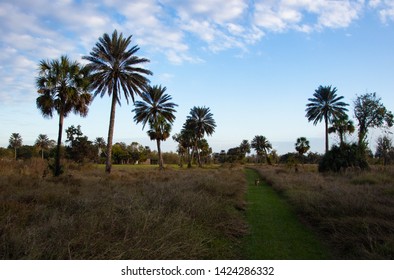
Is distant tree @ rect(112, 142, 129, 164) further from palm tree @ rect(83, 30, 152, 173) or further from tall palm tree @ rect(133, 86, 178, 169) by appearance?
palm tree @ rect(83, 30, 152, 173)

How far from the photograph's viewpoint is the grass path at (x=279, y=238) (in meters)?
5.91

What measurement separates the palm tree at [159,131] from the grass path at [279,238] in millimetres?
33161

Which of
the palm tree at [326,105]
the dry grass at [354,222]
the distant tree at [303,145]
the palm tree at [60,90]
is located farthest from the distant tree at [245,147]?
the dry grass at [354,222]

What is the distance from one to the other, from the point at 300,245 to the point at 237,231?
1558mm

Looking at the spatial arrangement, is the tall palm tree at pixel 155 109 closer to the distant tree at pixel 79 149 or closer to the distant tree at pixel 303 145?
the distant tree at pixel 79 149

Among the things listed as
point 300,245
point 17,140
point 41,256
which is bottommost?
point 300,245

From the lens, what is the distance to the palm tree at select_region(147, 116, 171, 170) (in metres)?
42.9

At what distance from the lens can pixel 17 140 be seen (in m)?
92.4

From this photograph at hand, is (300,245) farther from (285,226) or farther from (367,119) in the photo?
(367,119)

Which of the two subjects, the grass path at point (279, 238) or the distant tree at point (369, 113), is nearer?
the grass path at point (279, 238)

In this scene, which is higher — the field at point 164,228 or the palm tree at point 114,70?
the palm tree at point 114,70

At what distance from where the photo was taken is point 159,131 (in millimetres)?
47031

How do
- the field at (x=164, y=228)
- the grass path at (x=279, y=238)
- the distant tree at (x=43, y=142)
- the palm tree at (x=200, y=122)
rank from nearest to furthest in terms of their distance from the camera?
the field at (x=164, y=228) < the grass path at (x=279, y=238) < the palm tree at (x=200, y=122) < the distant tree at (x=43, y=142)
